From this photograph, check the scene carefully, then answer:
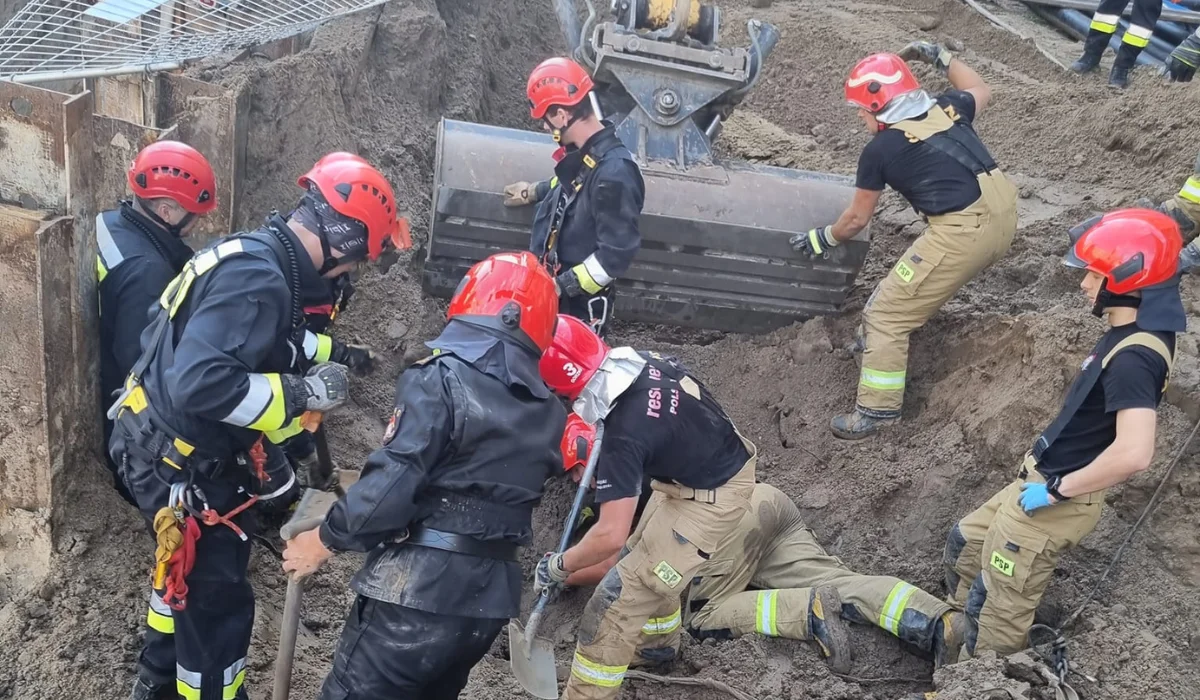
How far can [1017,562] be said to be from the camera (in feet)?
13.0

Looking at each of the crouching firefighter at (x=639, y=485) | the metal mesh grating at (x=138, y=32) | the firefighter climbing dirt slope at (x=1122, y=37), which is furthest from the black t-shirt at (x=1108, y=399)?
the firefighter climbing dirt slope at (x=1122, y=37)

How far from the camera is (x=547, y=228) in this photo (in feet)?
17.4

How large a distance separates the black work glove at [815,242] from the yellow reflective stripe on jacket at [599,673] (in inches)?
111

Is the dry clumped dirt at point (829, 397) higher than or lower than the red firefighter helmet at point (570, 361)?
lower

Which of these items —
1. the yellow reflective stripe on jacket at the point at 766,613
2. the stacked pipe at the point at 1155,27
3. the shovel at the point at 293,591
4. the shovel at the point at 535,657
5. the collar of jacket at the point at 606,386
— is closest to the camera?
the shovel at the point at 293,591

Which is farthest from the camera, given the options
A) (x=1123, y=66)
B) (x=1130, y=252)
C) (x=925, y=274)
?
(x=1123, y=66)

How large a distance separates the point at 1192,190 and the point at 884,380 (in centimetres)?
201

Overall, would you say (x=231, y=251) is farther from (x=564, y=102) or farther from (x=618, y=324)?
(x=618, y=324)

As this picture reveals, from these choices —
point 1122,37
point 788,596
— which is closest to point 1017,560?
point 788,596

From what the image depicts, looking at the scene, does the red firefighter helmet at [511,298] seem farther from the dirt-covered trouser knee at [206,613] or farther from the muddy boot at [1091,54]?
the muddy boot at [1091,54]

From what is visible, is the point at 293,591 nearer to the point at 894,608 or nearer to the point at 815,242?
the point at 894,608

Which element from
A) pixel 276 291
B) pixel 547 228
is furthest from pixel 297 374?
pixel 547 228

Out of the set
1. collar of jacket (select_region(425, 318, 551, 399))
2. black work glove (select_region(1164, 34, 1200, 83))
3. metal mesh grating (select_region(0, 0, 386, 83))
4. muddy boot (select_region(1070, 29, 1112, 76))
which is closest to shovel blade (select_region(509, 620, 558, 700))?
collar of jacket (select_region(425, 318, 551, 399))

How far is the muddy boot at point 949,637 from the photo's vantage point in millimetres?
4227
